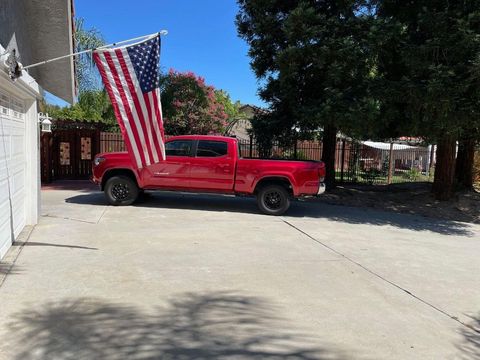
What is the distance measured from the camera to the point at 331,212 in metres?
11.7

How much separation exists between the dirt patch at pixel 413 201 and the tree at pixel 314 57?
2.44m

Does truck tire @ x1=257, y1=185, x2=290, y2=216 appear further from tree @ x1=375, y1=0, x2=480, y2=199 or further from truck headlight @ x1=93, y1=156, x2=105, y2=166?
truck headlight @ x1=93, y1=156, x2=105, y2=166

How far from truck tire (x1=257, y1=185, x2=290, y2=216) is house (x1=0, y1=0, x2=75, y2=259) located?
4937 mm

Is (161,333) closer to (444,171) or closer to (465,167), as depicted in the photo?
(444,171)

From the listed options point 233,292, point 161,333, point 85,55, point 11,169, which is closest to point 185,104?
point 85,55

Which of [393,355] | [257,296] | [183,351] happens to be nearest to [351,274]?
[257,296]

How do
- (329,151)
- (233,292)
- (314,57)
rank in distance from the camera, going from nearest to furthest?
(233,292)
(314,57)
(329,151)

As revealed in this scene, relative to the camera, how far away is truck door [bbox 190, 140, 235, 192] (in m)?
10.6

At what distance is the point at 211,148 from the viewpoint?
1080 cm

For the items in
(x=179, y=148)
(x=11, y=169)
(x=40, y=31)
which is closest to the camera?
(x=11, y=169)

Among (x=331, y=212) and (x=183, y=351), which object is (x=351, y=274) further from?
(x=331, y=212)

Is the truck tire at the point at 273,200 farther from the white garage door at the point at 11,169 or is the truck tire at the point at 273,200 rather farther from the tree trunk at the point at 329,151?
the white garage door at the point at 11,169

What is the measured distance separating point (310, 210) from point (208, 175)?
3.11m

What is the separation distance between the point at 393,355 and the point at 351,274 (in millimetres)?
2274
